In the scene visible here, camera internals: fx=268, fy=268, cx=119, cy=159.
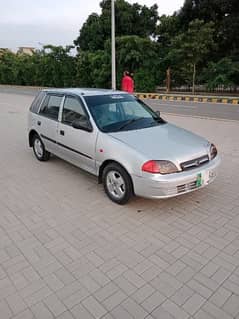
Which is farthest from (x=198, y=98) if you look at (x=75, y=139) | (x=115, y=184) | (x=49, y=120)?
(x=115, y=184)

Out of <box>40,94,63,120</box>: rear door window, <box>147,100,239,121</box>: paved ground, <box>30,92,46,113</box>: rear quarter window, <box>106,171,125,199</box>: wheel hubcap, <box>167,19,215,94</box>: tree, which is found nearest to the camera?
<box>106,171,125,199</box>: wheel hubcap

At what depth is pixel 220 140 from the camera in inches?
286

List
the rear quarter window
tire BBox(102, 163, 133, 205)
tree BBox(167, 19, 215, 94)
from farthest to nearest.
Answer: tree BBox(167, 19, 215, 94), the rear quarter window, tire BBox(102, 163, 133, 205)

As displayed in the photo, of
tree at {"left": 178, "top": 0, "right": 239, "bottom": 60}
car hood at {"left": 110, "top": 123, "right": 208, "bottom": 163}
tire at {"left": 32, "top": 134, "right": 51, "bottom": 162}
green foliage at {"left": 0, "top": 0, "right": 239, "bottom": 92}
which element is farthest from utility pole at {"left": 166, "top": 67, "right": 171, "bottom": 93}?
car hood at {"left": 110, "top": 123, "right": 208, "bottom": 163}

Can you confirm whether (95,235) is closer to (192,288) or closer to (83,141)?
(192,288)

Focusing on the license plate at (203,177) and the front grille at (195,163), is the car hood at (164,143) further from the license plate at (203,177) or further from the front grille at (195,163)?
the license plate at (203,177)

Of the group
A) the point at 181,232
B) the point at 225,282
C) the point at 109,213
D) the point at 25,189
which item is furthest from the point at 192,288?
the point at 25,189

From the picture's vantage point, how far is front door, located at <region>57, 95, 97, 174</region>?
4103 millimetres

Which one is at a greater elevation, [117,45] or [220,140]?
[117,45]

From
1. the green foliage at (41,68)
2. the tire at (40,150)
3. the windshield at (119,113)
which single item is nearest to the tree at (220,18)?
the green foliage at (41,68)

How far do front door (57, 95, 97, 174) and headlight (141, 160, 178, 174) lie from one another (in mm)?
1036

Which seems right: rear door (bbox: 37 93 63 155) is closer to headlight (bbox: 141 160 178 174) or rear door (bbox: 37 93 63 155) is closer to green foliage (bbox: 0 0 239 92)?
headlight (bbox: 141 160 178 174)

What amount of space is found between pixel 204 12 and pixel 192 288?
71.8 ft

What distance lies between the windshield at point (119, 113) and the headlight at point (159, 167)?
34.9 inches
